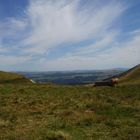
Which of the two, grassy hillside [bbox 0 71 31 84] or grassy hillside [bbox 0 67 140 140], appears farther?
grassy hillside [bbox 0 71 31 84]

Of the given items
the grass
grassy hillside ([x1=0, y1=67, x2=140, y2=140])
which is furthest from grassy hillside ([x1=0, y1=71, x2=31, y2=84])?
grassy hillside ([x1=0, y1=67, x2=140, y2=140])

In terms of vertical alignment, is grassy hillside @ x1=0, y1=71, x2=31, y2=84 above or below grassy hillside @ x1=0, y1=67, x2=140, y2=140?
above

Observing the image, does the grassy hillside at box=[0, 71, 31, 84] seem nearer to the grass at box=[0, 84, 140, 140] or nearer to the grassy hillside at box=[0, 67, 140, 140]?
the grass at box=[0, 84, 140, 140]

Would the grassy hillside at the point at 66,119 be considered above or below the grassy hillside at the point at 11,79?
below

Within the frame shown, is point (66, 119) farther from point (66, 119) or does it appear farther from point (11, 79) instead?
point (11, 79)

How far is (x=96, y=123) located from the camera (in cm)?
2161

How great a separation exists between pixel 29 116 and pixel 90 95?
14657mm

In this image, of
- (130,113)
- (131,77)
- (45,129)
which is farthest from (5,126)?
(131,77)

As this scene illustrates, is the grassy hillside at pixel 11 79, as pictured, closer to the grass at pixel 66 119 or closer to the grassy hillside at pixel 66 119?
the grass at pixel 66 119

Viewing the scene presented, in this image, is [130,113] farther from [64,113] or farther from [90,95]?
[90,95]

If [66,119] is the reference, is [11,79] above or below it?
above

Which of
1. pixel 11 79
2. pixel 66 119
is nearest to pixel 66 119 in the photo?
pixel 66 119

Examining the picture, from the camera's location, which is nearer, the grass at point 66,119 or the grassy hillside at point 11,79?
the grass at point 66,119

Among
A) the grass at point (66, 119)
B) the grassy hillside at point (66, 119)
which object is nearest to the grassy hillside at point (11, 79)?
the grass at point (66, 119)
